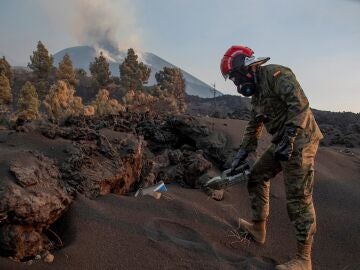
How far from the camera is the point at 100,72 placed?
40.5 m

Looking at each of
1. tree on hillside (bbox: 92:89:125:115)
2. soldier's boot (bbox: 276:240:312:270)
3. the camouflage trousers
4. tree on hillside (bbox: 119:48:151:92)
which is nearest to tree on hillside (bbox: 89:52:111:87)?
tree on hillside (bbox: 119:48:151:92)

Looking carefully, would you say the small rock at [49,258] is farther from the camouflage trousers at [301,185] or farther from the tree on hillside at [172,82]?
the tree on hillside at [172,82]

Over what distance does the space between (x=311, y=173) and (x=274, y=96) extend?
687mm

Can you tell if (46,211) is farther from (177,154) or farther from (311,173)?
(177,154)

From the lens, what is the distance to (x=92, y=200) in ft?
11.2

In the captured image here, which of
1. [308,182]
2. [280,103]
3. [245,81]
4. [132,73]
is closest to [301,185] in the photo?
[308,182]

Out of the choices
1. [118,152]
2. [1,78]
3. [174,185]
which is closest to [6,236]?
[118,152]

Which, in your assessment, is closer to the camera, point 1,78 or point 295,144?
point 295,144

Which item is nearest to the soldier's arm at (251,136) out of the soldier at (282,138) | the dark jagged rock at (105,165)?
the soldier at (282,138)

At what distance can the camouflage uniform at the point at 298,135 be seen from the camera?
3.03 meters

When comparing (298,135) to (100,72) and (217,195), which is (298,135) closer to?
(217,195)

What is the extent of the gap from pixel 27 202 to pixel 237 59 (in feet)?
6.59

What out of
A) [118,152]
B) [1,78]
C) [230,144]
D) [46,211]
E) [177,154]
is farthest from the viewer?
[1,78]

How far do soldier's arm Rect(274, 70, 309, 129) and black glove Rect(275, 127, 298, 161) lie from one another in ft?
0.18
